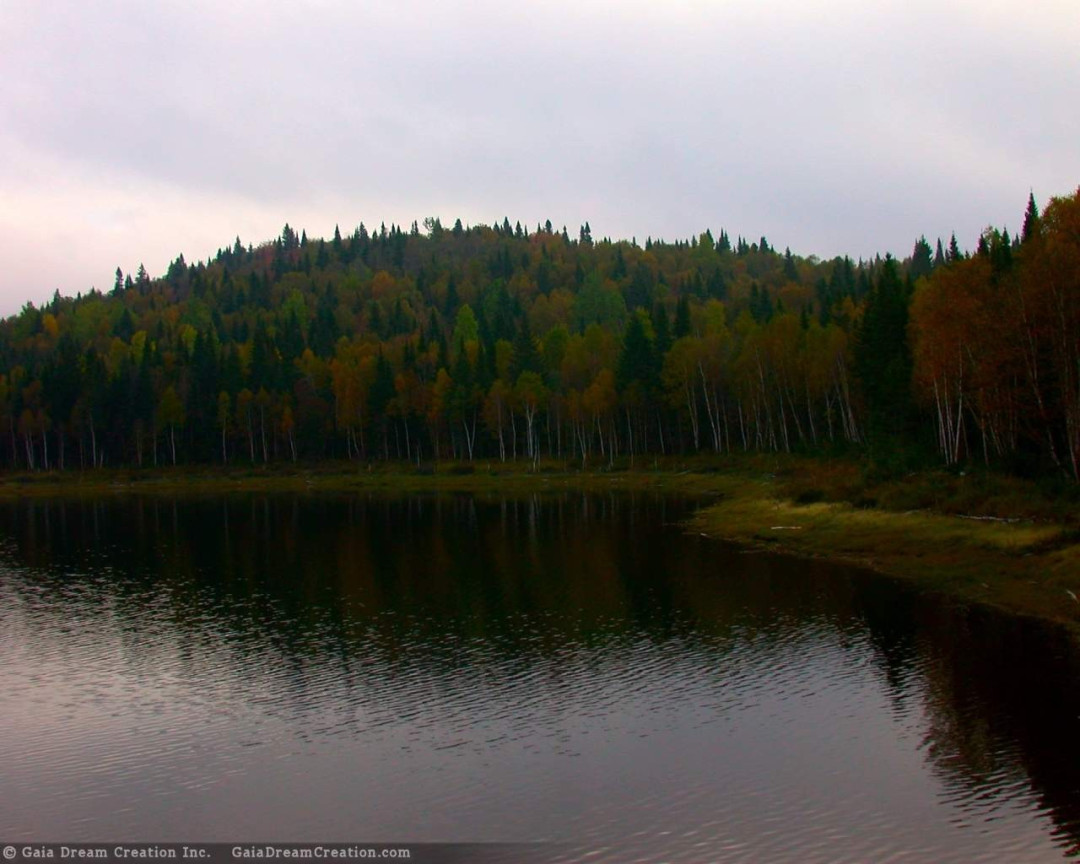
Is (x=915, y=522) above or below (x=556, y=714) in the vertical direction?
above

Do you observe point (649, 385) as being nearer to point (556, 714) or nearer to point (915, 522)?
point (915, 522)

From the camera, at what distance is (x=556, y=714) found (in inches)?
1003


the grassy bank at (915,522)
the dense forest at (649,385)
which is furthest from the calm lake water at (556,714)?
the dense forest at (649,385)

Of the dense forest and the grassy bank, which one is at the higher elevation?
the dense forest

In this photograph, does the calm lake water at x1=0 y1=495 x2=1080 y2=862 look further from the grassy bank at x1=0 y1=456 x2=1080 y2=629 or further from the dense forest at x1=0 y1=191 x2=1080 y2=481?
the dense forest at x1=0 y1=191 x2=1080 y2=481

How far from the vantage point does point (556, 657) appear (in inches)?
1225

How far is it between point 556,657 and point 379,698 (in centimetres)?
633

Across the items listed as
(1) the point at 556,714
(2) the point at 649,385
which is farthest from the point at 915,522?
(2) the point at 649,385

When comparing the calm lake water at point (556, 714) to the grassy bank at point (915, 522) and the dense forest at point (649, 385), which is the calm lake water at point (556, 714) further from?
the dense forest at point (649, 385)

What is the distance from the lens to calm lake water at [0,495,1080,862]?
1878 centimetres

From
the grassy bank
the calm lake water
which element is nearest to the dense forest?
the grassy bank

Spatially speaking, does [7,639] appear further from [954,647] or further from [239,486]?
[239,486]

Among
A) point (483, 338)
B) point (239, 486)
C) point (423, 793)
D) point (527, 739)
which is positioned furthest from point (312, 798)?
point (483, 338)

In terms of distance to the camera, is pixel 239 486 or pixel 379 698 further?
pixel 239 486
